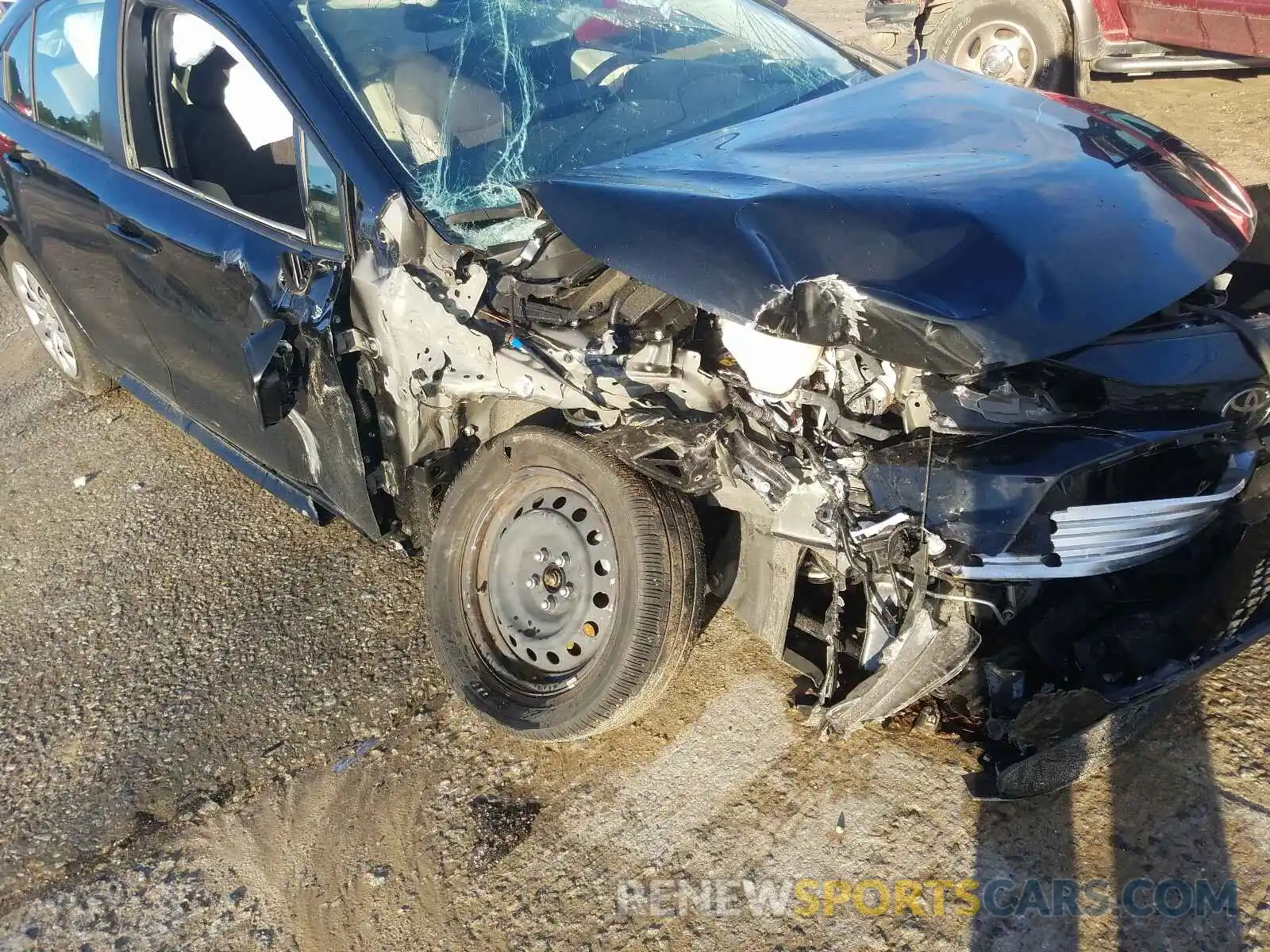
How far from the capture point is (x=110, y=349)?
4.10 metres

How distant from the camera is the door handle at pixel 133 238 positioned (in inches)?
127

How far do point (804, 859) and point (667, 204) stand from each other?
5.13 ft

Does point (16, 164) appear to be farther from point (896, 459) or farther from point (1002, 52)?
point (1002, 52)

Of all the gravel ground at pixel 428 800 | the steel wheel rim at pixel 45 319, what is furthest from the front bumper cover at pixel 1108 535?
the steel wheel rim at pixel 45 319

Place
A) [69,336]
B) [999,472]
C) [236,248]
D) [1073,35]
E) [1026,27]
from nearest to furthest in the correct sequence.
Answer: [999,472]
[236,248]
[69,336]
[1073,35]
[1026,27]

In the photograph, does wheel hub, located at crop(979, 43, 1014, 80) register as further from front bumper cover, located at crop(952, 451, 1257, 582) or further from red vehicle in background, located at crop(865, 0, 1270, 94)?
front bumper cover, located at crop(952, 451, 1257, 582)

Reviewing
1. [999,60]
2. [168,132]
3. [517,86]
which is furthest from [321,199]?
[999,60]

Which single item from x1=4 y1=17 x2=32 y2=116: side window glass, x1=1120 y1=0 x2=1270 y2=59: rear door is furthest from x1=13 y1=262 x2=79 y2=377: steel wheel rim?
x1=1120 y1=0 x2=1270 y2=59: rear door

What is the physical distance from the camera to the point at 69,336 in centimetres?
453

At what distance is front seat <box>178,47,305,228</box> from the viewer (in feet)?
10.8

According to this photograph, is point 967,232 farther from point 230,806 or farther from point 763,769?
point 230,806

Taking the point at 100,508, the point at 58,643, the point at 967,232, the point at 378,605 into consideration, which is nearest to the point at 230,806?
the point at 378,605

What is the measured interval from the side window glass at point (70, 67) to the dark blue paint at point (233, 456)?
997mm

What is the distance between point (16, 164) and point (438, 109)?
7.40 feet
